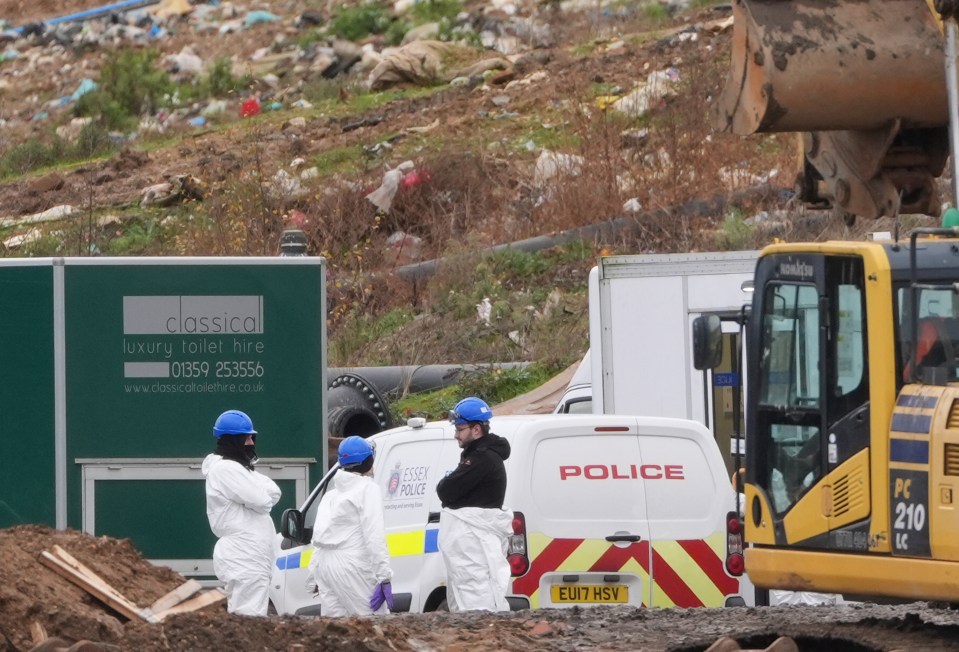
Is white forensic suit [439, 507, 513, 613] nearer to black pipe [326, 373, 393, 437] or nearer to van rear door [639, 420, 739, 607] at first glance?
van rear door [639, 420, 739, 607]

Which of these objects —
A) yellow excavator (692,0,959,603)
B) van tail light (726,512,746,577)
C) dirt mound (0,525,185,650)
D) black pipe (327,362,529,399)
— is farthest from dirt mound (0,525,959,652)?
black pipe (327,362,529,399)

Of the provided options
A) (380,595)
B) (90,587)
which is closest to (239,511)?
(380,595)

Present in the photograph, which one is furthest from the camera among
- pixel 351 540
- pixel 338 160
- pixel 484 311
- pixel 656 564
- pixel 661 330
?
pixel 338 160

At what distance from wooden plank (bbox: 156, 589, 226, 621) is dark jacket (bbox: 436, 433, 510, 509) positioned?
6.93ft

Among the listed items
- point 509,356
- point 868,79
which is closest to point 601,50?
point 509,356

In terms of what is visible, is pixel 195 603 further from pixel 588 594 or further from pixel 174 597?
pixel 588 594

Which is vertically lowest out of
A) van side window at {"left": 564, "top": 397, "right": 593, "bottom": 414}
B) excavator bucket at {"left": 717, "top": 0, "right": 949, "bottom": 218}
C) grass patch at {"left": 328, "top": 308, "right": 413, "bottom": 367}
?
van side window at {"left": 564, "top": 397, "right": 593, "bottom": 414}

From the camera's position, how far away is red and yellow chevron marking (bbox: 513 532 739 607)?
11109mm

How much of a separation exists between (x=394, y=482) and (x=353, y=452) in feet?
3.48

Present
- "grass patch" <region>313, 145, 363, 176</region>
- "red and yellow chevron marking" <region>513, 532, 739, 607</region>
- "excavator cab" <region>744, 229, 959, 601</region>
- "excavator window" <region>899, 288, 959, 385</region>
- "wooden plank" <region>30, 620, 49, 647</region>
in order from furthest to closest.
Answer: "grass patch" <region>313, 145, 363, 176</region>, "red and yellow chevron marking" <region>513, 532, 739, 607</region>, "wooden plank" <region>30, 620, 49, 647</region>, "excavator window" <region>899, 288, 959, 385</region>, "excavator cab" <region>744, 229, 959, 601</region>

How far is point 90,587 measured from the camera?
353 inches

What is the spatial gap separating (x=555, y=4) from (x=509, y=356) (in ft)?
57.0

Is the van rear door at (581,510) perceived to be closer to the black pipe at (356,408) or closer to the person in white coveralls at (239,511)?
the person in white coveralls at (239,511)

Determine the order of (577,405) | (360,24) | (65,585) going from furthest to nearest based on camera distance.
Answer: (360,24) < (577,405) < (65,585)
